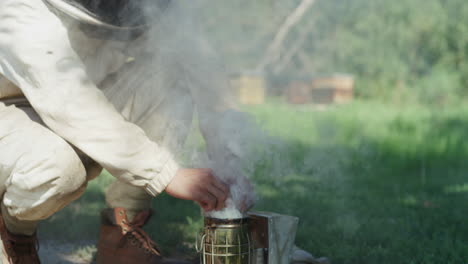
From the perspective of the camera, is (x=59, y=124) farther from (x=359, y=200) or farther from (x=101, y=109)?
(x=359, y=200)

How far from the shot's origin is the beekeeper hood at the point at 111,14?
149 cm

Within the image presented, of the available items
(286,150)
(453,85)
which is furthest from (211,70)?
(453,85)

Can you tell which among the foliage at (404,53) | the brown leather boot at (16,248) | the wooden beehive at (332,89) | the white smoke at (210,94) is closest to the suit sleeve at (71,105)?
the white smoke at (210,94)

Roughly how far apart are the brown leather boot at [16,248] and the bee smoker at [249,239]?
594 mm

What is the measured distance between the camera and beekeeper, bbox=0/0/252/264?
145 cm

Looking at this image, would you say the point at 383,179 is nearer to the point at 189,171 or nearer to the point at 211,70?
the point at 211,70

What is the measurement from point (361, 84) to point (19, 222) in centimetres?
1092

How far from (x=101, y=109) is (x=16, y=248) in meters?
0.58

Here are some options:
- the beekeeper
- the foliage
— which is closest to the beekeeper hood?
the beekeeper

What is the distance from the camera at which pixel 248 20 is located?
1.78 metres

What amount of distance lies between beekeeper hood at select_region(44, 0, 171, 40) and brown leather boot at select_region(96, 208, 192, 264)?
65 centimetres

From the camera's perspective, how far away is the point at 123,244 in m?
1.89

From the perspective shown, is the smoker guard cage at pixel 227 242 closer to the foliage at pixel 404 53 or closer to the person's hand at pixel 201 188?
the person's hand at pixel 201 188

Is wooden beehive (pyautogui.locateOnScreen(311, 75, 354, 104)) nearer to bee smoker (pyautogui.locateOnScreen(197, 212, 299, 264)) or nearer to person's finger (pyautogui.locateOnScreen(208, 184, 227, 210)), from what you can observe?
bee smoker (pyautogui.locateOnScreen(197, 212, 299, 264))
